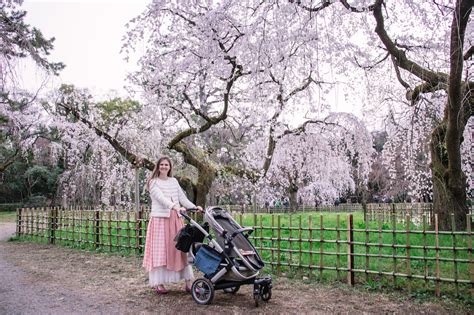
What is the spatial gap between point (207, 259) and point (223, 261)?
0.61ft

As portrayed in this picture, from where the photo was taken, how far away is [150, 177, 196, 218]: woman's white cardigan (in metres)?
4.93

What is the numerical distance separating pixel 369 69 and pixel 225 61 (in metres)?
2.95

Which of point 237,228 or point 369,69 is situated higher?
point 369,69

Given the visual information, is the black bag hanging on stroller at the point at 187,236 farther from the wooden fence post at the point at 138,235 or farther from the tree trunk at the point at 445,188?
the tree trunk at the point at 445,188

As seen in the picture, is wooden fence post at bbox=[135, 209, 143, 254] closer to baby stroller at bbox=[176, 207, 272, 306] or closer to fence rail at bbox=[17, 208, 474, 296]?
fence rail at bbox=[17, 208, 474, 296]

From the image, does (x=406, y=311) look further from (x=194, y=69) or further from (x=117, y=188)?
(x=117, y=188)

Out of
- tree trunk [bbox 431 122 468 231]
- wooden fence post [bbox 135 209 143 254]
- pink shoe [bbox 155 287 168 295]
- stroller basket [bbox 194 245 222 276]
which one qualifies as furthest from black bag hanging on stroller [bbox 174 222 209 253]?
tree trunk [bbox 431 122 468 231]

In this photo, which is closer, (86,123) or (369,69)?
(369,69)

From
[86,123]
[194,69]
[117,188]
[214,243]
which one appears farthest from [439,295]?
A: [117,188]

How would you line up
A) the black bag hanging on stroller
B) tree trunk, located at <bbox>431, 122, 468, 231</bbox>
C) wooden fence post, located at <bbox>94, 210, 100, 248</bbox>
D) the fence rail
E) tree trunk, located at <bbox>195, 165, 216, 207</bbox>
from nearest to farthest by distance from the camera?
the black bag hanging on stroller, the fence rail, tree trunk, located at <bbox>431, 122, 468, 231</bbox>, wooden fence post, located at <bbox>94, 210, 100, 248</bbox>, tree trunk, located at <bbox>195, 165, 216, 207</bbox>

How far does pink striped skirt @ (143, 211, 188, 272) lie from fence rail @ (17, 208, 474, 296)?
1541 millimetres

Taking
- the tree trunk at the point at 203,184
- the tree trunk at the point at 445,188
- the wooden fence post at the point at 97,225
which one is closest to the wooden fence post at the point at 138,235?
the wooden fence post at the point at 97,225

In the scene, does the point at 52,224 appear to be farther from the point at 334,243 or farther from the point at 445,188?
the point at 445,188

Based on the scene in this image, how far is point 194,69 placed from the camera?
28.2 feet
